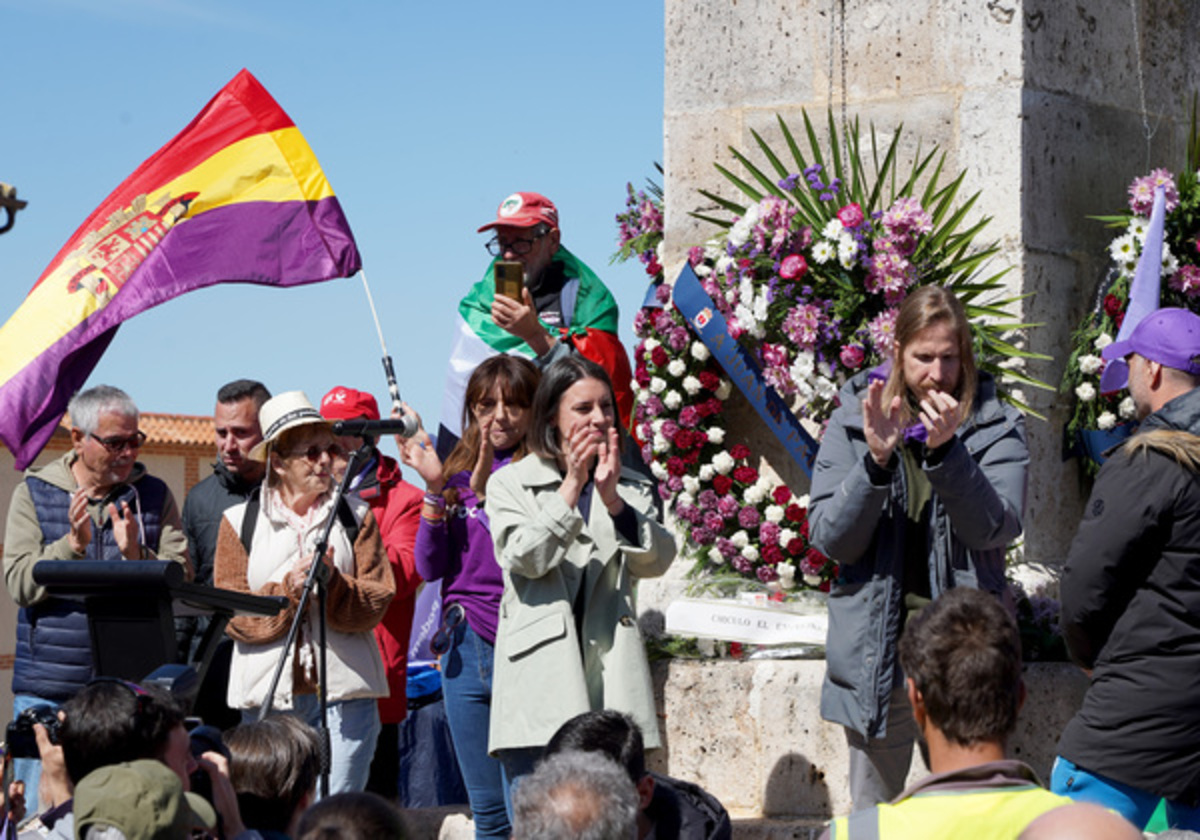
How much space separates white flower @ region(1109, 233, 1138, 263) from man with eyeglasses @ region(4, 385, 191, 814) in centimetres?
363

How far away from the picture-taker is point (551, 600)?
530 centimetres

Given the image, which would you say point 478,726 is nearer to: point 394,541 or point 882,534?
point 394,541

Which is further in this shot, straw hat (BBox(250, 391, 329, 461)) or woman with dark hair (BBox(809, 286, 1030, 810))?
straw hat (BBox(250, 391, 329, 461))

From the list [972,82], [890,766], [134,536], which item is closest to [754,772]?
[890,766]

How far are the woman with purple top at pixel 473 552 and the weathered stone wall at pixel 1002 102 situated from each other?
68.6 inches

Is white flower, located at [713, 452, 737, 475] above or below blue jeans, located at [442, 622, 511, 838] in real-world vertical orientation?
above

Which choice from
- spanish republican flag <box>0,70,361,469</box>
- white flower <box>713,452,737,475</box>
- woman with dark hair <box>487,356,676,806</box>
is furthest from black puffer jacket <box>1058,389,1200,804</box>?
spanish republican flag <box>0,70,361,469</box>

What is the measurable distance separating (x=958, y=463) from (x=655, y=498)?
1.23 metres

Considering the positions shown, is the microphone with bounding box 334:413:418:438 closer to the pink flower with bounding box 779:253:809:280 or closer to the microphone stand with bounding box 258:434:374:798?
the microphone stand with bounding box 258:434:374:798

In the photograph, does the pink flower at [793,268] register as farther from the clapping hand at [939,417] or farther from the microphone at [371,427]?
the clapping hand at [939,417]

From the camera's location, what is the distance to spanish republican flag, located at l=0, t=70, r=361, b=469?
674 centimetres

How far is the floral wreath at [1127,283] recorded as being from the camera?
6.55 metres

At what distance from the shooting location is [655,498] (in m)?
5.70

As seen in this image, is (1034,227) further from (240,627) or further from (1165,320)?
(240,627)
